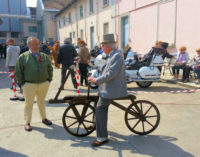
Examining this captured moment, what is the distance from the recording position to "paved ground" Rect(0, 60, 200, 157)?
3.25m

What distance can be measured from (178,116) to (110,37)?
8.92 feet

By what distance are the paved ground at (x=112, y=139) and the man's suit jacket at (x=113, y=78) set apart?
0.88 m

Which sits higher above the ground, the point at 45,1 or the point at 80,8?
the point at 45,1

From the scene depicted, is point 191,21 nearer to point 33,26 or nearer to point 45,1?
point 45,1

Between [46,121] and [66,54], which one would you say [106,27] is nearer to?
[66,54]

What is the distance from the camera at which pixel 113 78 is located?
3.18m

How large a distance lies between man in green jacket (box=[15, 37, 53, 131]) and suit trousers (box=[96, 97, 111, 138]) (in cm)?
133

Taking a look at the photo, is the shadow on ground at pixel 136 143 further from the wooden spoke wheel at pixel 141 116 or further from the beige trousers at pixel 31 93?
the beige trousers at pixel 31 93

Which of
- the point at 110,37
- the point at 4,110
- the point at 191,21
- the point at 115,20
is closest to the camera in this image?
the point at 110,37

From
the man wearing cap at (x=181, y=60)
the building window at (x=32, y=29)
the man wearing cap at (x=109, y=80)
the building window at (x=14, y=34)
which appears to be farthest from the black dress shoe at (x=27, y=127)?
the building window at (x=14, y=34)

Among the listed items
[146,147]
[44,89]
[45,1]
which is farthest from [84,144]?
[45,1]

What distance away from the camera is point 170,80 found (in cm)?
891

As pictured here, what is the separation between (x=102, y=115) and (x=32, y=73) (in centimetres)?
152

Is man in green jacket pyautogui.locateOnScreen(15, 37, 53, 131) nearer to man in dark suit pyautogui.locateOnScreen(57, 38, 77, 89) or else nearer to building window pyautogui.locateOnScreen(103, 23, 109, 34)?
man in dark suit pyautogui.locateOnScreen(57, 38, 77, 89)
